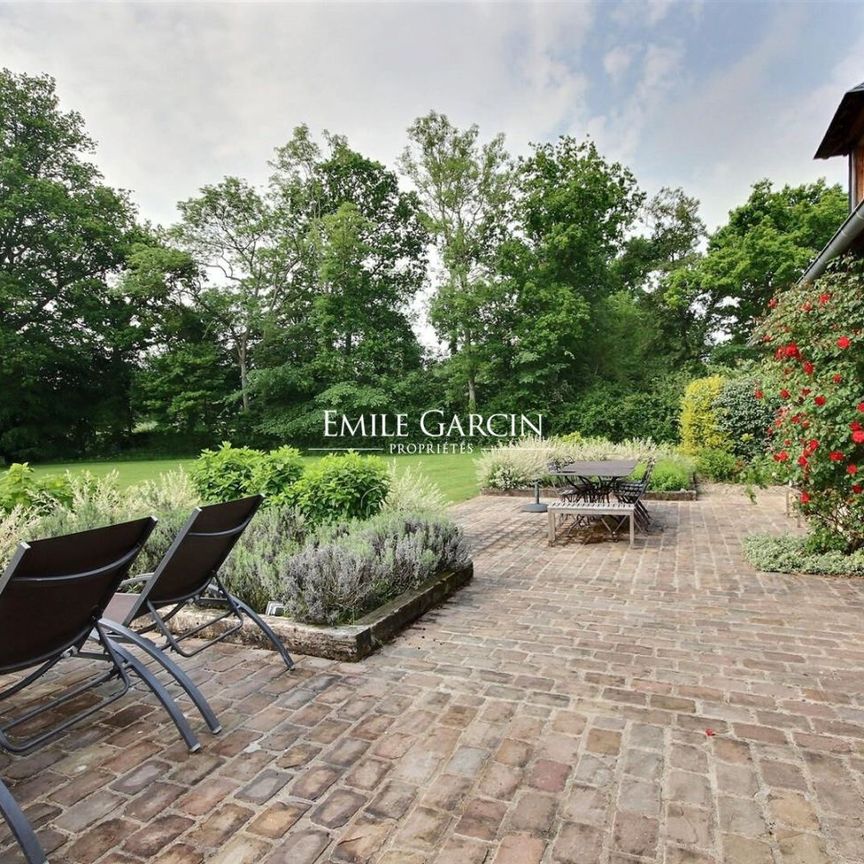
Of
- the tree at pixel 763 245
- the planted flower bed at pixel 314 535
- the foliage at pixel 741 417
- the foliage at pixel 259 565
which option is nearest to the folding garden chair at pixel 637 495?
the planted flower bed at pixel 314 535

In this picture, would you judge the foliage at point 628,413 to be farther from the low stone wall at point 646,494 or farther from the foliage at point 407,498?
the foliage at point 407,498

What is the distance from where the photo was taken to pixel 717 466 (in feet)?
35.8

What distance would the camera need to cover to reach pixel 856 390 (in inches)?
167

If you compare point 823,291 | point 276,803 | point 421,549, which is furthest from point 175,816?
point 823,291

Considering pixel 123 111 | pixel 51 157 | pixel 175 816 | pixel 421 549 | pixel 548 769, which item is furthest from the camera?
pixel 51 157

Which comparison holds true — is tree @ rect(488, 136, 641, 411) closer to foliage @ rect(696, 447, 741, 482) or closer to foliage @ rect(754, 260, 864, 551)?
foliage @ rect(696, 447, 741, 482)

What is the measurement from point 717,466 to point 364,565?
9777 millimetres

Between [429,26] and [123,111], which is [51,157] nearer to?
[123,111]

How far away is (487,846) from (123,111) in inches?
734

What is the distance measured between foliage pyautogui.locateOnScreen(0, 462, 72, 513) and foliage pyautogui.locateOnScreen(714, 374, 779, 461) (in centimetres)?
1213

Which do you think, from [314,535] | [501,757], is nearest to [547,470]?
[314,535]

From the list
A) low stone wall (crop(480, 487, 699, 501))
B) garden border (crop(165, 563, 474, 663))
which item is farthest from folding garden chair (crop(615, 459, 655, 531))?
garden border (crop(165, 563, 474, 663))

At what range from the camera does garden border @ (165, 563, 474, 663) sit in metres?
2.95

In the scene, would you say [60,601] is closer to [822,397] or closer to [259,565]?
[259,565]
